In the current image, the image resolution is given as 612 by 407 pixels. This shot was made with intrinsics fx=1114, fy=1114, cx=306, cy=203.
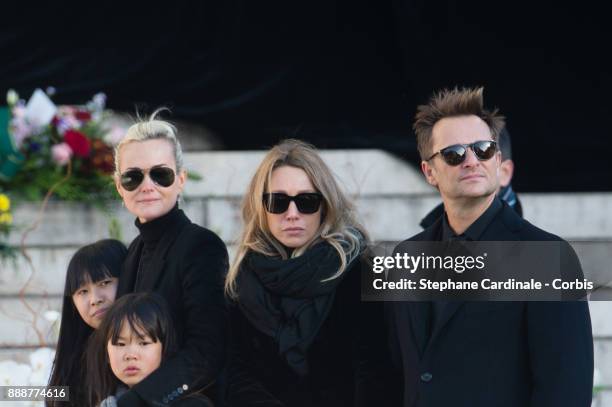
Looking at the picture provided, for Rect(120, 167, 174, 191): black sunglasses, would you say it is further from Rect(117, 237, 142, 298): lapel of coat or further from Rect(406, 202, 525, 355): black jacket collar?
Rect(406, 202, 525, 355): black jacket collar

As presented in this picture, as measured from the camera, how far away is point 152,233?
3441mm

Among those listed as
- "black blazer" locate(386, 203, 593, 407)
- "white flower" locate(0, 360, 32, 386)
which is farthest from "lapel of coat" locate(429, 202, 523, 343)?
"white flower" locate(0, 360, 32, 386)

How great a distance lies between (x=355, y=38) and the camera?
5.93 meters

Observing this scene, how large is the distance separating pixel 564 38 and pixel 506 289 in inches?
124

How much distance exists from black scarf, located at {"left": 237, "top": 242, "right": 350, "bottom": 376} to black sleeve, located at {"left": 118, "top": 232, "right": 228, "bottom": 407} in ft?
0.33

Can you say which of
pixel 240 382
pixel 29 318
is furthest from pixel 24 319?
pixel 240 382

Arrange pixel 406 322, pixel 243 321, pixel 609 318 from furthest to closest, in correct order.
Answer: pixel 609 318, pixel 243 321, pixel 406 322

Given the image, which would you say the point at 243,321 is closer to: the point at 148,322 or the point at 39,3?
the point at 148,322

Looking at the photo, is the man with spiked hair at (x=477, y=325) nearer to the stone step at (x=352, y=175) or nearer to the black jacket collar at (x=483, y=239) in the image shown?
the black jacket collar at (x=483, y=239)

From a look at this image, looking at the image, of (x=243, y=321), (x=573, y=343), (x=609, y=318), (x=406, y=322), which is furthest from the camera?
(x=609, y=318)

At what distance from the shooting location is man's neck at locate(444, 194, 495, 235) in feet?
9.91

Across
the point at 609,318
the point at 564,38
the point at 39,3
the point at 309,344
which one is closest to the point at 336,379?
the point at 309,344

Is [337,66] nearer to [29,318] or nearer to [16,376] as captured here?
[29,318]

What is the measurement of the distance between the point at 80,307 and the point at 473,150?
137 centimetres
